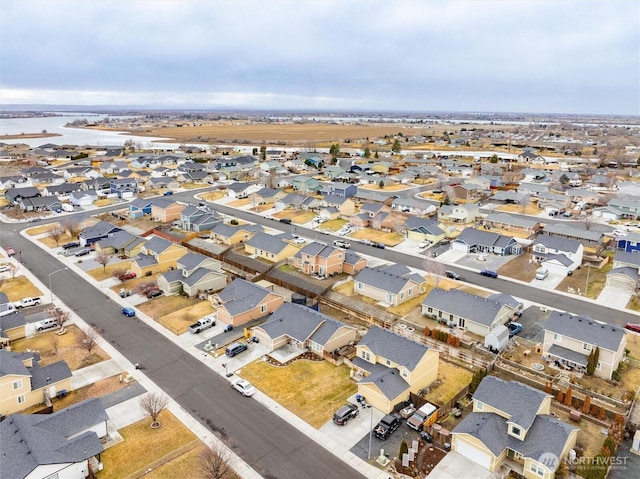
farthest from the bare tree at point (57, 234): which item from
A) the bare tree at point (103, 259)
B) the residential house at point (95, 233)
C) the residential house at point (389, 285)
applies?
the residential house at point (389, 285)

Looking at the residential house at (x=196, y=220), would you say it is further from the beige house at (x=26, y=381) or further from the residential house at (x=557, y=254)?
the residential house at (x=557, y=254)

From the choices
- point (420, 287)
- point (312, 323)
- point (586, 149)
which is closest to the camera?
point (312, 323)

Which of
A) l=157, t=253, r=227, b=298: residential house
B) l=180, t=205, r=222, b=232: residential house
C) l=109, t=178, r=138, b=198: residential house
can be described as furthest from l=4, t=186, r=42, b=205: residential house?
l=157, t=253, r=227, b=298: residential house

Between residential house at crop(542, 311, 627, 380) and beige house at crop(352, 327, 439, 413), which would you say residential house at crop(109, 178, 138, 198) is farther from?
residential house at crop(542, 311, 627, 380)

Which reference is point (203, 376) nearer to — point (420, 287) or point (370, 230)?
point (420, 287)

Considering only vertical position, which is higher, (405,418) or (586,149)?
(586,149)

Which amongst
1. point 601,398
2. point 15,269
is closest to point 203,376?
point 601,398
